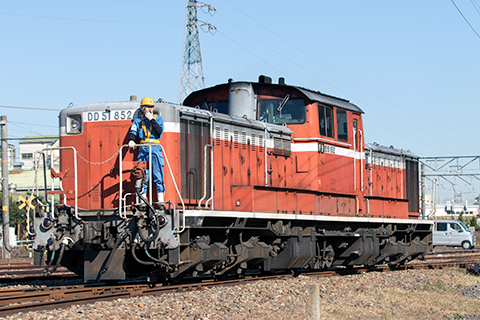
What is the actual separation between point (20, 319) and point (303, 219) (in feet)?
21.0

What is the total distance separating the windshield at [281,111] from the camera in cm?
1227

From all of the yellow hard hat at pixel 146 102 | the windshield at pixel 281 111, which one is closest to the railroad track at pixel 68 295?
the yellow hard hat at pixel 146 102

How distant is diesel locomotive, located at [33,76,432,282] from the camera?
29.3ft

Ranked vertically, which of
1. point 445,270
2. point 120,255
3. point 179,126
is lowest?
point 445,270

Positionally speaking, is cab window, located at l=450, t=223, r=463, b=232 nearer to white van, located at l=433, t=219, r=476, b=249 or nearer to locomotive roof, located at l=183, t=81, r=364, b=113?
white van, located at l=433, t=219, r=476, b=249

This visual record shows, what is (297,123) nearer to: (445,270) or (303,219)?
(303,219)

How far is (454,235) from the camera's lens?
3011 cm

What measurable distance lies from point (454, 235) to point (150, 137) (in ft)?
81.4

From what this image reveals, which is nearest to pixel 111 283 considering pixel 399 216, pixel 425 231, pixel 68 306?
pixel 68 306

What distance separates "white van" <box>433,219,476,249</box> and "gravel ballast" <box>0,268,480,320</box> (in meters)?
18.5

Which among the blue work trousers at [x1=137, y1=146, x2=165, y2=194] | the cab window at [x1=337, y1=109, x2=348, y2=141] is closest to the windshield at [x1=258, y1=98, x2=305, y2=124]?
the cab window at [x1=337, y1=109, x2=348, y2=141]

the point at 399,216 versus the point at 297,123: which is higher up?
the point at 297,123

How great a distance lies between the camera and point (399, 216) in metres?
15.6

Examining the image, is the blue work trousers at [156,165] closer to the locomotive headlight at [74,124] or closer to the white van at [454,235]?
the locomotive headlight at [74,124]
